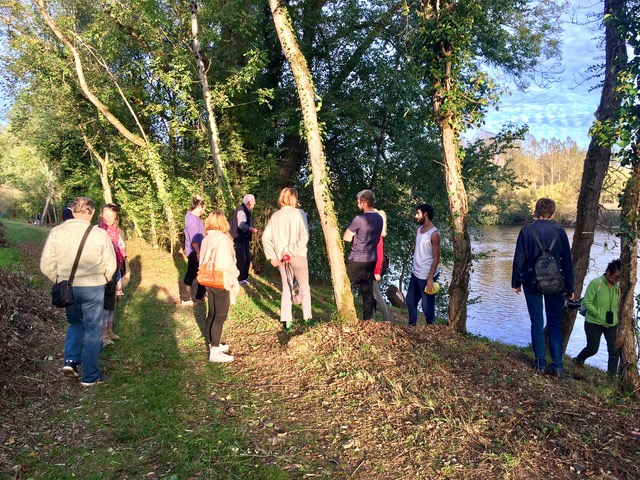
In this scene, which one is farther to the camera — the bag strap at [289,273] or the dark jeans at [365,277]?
the dark jeans at [365,277]

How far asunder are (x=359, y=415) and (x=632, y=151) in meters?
3.84

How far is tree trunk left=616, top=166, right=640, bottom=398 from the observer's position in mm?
4258

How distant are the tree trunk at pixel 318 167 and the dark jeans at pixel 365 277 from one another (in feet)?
0.42

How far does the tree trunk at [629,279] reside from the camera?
426 cm

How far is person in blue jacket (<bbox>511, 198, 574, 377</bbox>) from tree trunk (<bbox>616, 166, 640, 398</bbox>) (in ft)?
2.07

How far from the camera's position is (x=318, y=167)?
244 inches

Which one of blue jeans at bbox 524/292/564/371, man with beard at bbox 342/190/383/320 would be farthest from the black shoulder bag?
blue jeans at bbox 524/292/564/371

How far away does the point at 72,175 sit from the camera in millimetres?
20781

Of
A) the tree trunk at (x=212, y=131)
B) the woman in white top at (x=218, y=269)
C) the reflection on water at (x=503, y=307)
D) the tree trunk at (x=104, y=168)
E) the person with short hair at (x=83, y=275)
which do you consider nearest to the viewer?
the person with short hair at (x=83, y=275)

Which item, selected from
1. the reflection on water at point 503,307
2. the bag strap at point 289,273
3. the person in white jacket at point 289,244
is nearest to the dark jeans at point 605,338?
the reflection on water at point 503,307

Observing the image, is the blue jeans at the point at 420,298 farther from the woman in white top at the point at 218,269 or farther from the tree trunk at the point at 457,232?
the woman in white top at the point at 218,269

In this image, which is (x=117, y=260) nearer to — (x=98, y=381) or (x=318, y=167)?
(x=98, y=381)

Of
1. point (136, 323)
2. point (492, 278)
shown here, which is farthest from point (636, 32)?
point (492, 278)

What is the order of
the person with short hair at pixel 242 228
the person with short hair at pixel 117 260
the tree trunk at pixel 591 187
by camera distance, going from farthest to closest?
the person with short hair at pixel 242 228 < the tree trunk at pixel 591 187 < the person with short hair at pixel 117 260
